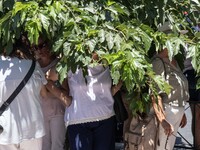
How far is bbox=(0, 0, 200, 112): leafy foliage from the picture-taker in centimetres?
294

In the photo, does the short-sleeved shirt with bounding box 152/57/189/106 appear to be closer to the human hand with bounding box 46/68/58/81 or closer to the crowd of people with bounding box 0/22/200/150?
the crowd of people with bounding box 0/22/200/150

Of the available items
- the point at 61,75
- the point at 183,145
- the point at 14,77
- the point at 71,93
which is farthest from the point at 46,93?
the point at 183,145

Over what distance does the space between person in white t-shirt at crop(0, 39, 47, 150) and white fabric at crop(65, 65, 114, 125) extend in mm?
356

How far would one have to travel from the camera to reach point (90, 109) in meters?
3.88

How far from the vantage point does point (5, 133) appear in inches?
138

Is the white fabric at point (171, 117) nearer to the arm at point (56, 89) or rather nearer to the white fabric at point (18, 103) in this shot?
the arm at point (56, 89)

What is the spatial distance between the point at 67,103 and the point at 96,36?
3.30ft

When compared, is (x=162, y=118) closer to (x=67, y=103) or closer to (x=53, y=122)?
(x=67, y=103)

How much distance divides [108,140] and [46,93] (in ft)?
2.15

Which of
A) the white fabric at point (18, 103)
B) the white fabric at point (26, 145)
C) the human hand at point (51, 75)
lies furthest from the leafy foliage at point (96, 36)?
the white fabric at point (26, 145)

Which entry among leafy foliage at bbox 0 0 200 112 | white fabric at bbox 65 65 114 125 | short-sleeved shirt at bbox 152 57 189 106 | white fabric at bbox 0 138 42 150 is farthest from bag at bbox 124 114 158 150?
white fabric at bbox 0 138 42 150

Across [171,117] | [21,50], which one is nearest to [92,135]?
[171,117]

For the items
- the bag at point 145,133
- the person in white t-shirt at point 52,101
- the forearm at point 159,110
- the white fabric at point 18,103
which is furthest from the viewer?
the bag at point 145,133

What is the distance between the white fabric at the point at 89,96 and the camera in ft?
12.7
